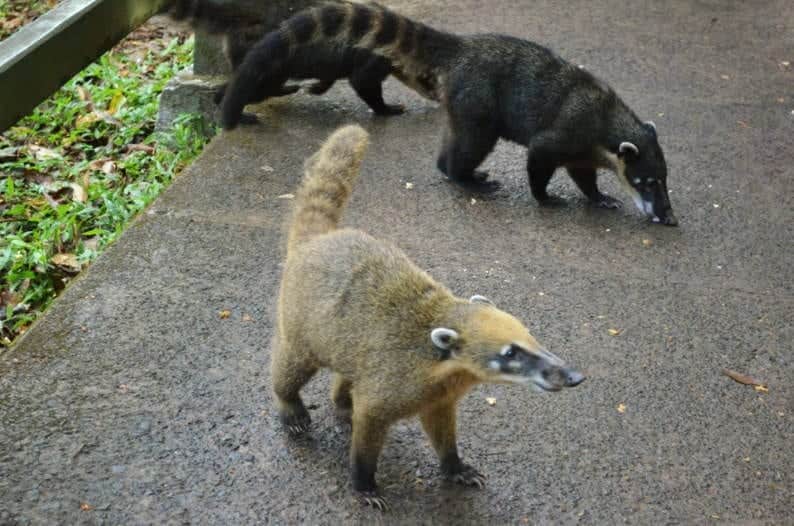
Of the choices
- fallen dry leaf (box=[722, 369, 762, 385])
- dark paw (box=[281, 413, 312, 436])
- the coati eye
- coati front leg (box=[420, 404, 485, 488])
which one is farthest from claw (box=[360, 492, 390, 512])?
fallen dry leaf (box=[722, 369, 762, 385])

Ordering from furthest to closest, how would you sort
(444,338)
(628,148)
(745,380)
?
(628,148), (745,380), (444,338)

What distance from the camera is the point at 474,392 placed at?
379 centimetres

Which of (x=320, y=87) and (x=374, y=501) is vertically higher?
(x=374, y=501)

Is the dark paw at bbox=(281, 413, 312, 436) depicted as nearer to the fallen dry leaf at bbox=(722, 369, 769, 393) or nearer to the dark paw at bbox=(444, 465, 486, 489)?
the dark paw at bbox=(444, 465, 486, 489)

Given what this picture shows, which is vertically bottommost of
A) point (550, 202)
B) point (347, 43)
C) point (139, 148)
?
point (139, 148)

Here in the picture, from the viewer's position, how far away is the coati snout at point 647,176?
5.20 meters

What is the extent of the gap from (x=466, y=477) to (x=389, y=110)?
3.41 metres

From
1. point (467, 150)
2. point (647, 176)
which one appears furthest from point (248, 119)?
point (647, 176)

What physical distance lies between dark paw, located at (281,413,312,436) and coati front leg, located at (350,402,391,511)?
309 mm

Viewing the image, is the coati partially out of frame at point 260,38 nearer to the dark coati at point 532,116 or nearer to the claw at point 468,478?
the dark coati at point 532,116

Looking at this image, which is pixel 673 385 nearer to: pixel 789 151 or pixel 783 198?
pixel 783 198

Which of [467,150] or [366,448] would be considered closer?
[366,448]

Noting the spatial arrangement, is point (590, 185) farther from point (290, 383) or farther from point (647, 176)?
point (290, 383)

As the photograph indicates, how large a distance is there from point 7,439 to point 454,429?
1476mm
